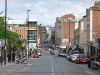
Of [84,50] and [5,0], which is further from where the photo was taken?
[84,50]

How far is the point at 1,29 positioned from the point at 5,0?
13153mm

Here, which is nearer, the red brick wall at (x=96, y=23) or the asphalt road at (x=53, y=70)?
the asphalt road at (x=53, y=70)

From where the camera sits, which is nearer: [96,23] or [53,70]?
Result: [53,70]

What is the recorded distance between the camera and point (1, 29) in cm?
8019

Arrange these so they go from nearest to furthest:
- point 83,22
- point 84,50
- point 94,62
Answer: point 94,62, point 84,50, point 83,22

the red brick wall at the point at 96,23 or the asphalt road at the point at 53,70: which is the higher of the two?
the red brick wall at the point at 96,23

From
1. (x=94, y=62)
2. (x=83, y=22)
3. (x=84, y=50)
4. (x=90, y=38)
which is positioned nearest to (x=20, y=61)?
(x=94, y=62)

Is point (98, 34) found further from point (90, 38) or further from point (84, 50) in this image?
point (84, 50)

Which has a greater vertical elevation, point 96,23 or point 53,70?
point 96,23

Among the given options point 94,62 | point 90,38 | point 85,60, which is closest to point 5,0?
point 85,60

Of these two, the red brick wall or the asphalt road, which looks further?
the red brick wall

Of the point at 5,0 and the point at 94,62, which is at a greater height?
the point at 5,0

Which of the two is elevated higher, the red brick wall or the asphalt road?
the red brick wall

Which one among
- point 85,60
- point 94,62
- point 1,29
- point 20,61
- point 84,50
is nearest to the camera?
point 94,62
